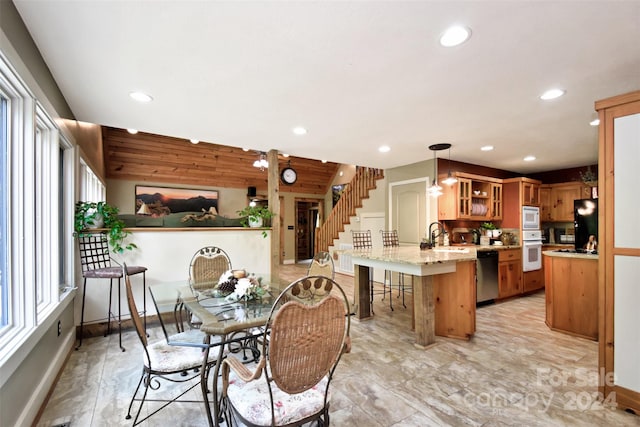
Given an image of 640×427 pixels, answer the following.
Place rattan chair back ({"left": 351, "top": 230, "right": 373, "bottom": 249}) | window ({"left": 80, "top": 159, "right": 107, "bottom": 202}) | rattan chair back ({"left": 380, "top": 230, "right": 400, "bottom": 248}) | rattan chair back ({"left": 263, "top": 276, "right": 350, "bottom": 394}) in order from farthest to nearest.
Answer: rattan chair back ({"left": 380, "top": 230, "right": 400, "bottom": 248}), rattan chair back ({"left": 351, "top": 230, "right": 373, "bottom": 249}), window ({"left": 80, "top": 159, "right": 107, "bottom": 202}), rattan chair back ({"left": 263, "top": 276, "right": 350, "bottom": 394})

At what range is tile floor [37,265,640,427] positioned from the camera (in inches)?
75.5

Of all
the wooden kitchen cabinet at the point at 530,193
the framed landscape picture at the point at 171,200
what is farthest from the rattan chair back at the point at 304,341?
the framed landscape picture at the point at 171,200

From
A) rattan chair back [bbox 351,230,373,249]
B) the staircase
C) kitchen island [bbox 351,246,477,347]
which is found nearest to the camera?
kitchen island [bbox 351,246,477,347]

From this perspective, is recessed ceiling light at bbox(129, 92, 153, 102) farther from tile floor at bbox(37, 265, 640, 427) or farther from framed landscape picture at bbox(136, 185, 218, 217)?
framed landscape picture at bbox(136, 185, 218, 217)

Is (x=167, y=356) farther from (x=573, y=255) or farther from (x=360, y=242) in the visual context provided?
(x=573, y=255)

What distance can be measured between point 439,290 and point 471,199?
7.97 ft

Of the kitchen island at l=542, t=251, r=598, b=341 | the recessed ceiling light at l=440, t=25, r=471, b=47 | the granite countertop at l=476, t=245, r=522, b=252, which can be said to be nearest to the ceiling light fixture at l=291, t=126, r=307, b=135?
the recessed ceiling light at l=440, t=25, r=471, b=47

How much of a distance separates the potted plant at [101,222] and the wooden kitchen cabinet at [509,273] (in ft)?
17.6

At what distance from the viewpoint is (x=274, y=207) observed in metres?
4.56

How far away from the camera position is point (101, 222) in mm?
3330

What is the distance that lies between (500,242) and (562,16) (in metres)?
4.37

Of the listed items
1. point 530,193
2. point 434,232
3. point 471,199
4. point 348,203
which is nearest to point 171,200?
point 348,203

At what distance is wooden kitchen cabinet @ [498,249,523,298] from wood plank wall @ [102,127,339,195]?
16.8 ft

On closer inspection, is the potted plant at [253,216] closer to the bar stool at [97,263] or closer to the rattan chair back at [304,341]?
the bar stool at [97,263]
